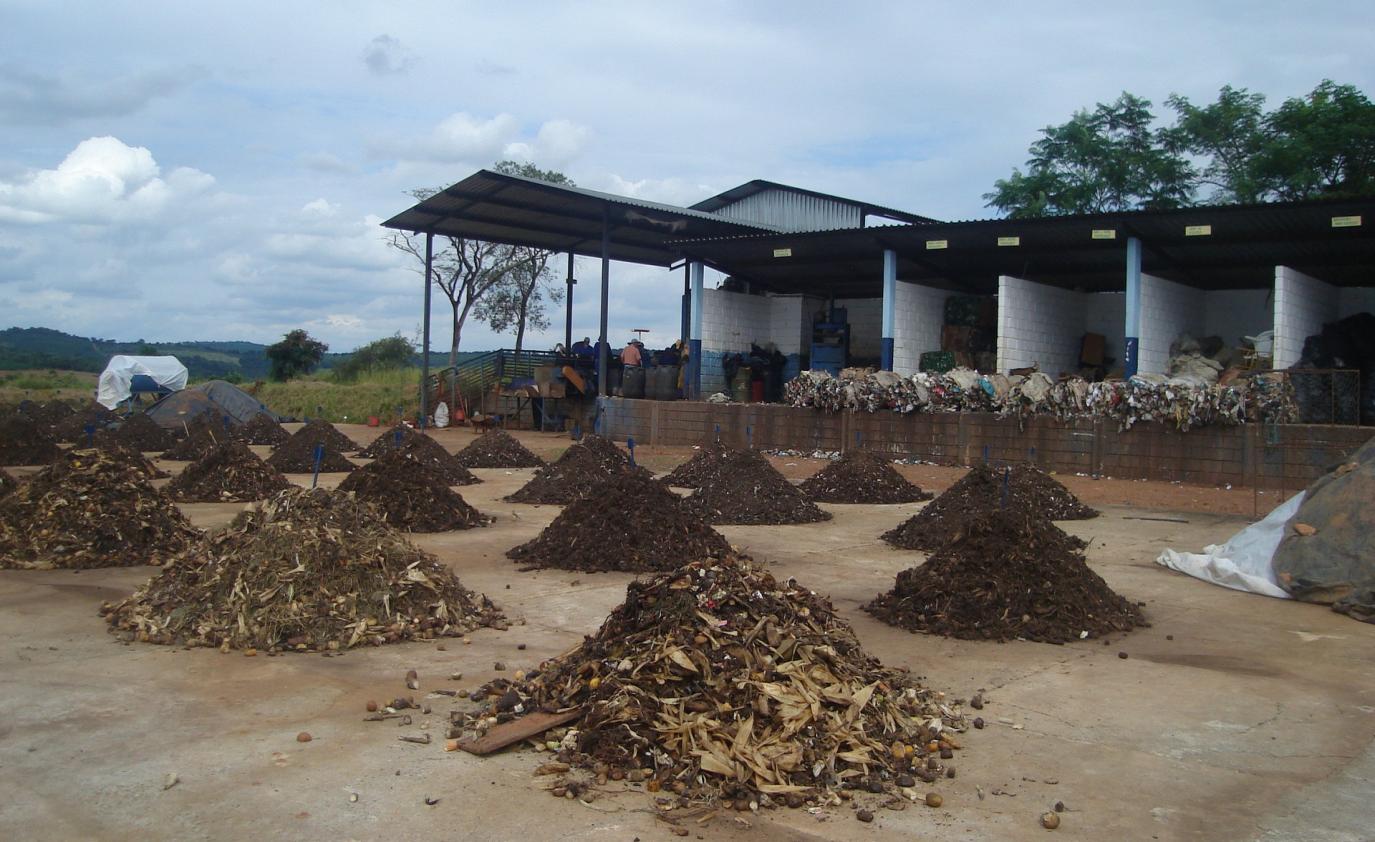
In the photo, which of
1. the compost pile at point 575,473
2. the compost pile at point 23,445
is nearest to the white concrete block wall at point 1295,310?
the compost pile at point 575,473

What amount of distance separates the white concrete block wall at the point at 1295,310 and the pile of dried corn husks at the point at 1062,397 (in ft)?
8.47

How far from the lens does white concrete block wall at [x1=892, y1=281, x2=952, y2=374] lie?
82.0 feet

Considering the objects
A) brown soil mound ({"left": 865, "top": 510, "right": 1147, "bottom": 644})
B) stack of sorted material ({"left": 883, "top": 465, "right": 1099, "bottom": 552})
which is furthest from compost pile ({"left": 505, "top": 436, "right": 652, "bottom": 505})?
brown soil mound ({"left": 865, "top": 510, "right": 1147, "bottom": 644})

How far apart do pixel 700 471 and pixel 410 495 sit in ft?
16.2

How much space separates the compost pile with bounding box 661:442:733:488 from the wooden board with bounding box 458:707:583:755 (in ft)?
30.4

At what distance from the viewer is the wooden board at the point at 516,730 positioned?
15.6 ft

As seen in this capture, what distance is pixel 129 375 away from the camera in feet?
125

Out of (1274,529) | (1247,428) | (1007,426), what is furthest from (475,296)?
(1274,529)

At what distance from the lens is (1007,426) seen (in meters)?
19.4

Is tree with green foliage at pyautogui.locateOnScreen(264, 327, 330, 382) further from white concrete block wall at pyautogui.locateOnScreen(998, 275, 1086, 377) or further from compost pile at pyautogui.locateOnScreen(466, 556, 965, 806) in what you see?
compost pile at pyautogui.locateOnScreen(466, 556, 965, 806)

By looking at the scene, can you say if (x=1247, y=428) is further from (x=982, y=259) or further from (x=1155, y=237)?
(x=982, y=259)

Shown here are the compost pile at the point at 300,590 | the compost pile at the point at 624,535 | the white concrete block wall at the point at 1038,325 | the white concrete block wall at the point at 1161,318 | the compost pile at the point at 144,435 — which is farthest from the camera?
the white concrete block wall at the point at 1038,325

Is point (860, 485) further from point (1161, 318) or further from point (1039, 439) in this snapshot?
point (1161, 318)

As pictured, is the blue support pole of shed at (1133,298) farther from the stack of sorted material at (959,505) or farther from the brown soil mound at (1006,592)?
the brown soil mound at (1006,592)
